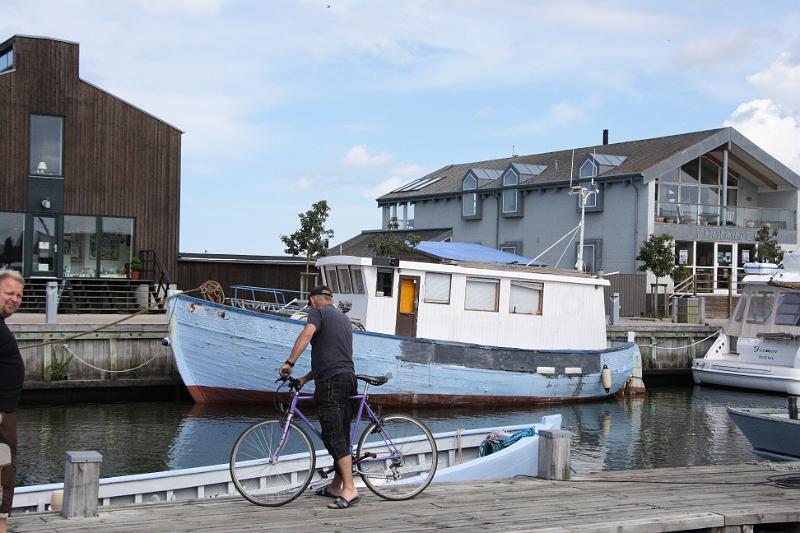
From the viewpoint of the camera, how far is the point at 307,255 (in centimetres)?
3341

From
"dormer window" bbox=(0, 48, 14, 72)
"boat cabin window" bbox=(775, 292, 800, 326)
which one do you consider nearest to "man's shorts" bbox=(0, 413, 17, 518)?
"boat cabin window" bbox=(775, 292, 800, 326)

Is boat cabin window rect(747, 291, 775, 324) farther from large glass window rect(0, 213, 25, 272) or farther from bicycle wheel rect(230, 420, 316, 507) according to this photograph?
large glass window rect(0, 213, 25, 272)

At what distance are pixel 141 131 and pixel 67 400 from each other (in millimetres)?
12484

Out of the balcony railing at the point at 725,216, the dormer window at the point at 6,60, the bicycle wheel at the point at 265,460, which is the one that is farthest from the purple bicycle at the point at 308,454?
the balcony railing at the point at 725,216

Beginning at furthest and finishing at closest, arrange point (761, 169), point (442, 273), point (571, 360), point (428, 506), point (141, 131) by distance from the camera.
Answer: point (761, 169) < point (141, 131) < point (571, 360) < point (442, 273) < point (428, 506)

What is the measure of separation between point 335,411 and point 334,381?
0.25 metres

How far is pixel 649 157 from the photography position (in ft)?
131

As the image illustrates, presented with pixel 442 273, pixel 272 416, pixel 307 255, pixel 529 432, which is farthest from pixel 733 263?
pixel 529 432

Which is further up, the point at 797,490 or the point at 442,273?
the point at 442,273

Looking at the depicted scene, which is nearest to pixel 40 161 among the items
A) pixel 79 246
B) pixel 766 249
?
pixel 79 246

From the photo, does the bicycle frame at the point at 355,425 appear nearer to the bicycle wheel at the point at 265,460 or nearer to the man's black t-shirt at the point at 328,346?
the bicycle wheel at the point at 265,460

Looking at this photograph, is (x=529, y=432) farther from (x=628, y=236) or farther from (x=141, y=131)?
(x=628, y=236)

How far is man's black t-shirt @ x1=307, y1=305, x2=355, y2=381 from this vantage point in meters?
8.18

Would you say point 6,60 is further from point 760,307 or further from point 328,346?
point 328,346
